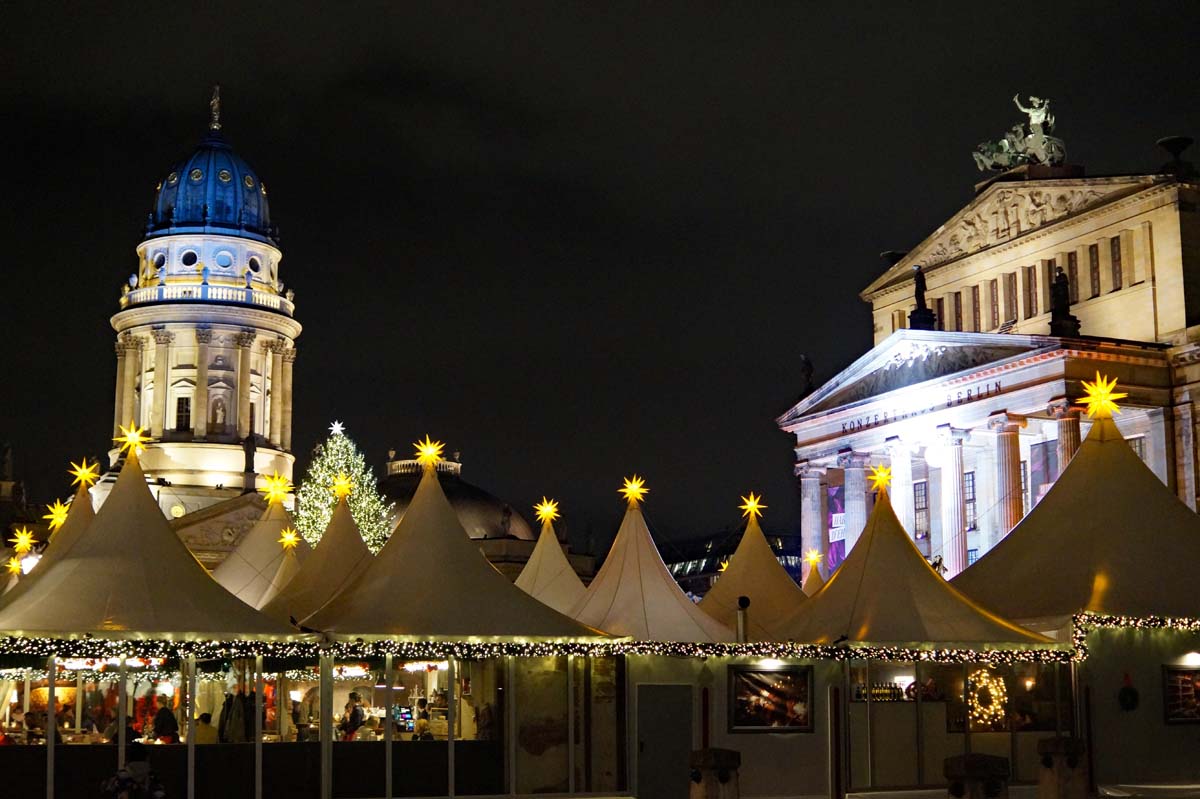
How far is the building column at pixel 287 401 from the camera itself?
97.7 metres

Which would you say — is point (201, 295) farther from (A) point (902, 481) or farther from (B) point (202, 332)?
(A) point (902, 481)

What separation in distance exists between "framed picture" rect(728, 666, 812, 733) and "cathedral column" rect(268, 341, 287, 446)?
69953 mm

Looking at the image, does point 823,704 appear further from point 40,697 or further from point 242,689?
point 40,697

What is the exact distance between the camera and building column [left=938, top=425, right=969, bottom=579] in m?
58.3

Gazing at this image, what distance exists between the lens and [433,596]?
91.4 feet

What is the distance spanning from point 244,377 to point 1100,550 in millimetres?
67388

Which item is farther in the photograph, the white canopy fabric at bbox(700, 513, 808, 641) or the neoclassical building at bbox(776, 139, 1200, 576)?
the neoclassical building at bbox(776, 139, 1200, 576)

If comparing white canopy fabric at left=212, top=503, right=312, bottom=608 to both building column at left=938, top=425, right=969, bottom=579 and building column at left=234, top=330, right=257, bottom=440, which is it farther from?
building column at left=234, top=330, right=257, bottom=440

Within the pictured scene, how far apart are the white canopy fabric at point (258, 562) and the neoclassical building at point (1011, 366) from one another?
23.3 meters

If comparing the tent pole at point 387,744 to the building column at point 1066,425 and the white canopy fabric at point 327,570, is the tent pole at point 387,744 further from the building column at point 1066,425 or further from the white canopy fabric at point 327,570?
the building column at point 1066,425

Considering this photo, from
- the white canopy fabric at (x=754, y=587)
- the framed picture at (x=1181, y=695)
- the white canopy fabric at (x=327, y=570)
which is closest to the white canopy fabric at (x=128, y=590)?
the white canopy fabric at (x=327, y=570)

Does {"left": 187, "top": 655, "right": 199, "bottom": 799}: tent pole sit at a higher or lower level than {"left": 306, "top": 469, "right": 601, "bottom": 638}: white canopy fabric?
lower

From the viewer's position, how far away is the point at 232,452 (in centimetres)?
9369

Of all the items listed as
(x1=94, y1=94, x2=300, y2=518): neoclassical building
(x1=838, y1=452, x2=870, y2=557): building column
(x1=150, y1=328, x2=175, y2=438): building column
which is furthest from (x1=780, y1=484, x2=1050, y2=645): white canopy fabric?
(x1=150, y1=328, x2=175, y2=438): building column
